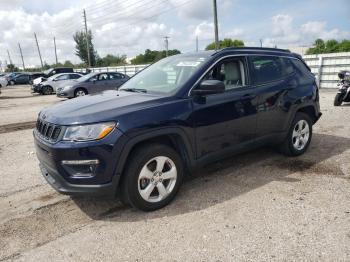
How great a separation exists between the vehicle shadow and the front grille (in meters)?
0.97

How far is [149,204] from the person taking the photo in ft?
11.5

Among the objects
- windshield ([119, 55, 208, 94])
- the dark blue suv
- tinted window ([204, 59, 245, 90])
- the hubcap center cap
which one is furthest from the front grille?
tinted window ([204, 59, 245, 90])

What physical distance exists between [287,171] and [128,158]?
2.55m

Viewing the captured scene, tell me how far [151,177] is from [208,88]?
1213 mm

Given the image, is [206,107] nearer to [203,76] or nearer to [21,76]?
[203,76]

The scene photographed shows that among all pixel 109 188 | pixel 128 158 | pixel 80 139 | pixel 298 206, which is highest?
pixel 80 139

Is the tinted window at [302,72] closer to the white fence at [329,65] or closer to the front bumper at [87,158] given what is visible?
the front bumper at [87,158]

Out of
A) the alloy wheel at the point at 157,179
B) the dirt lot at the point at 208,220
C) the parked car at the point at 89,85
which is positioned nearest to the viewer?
the dirt lot at the point at 208,220

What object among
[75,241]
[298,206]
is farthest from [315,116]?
[75,241]

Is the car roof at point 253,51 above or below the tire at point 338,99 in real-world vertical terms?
above

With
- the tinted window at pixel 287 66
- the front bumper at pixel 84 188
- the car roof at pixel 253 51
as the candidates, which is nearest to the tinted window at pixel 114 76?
the car roof at pixel 253 51

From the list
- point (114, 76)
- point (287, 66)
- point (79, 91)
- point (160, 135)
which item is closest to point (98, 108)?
point (160, 135)

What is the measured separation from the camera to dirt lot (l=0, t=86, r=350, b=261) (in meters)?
2.83

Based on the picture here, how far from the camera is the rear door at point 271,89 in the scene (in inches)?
176
